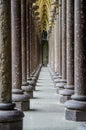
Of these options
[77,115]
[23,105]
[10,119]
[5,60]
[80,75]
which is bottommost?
[23,105]

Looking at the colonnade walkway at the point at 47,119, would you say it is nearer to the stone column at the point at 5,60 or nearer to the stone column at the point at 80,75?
the stone column at the point at 80,75

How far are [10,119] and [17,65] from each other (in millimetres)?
4444

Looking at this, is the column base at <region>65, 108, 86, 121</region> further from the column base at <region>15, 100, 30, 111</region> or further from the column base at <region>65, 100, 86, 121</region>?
the column base at <region>15, 100, 30, 111</region>

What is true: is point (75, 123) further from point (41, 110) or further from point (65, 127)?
point (41, 110)

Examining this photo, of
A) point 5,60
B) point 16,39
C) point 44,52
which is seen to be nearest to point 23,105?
point 16,39

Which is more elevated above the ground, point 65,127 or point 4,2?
point 4,2

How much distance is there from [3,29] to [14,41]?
13.8ft

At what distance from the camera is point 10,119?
830 cm

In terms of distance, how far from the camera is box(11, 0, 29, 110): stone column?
12.5 metres

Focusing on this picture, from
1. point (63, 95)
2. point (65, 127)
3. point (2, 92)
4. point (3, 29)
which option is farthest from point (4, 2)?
point (63, 95)

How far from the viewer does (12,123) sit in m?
8.31

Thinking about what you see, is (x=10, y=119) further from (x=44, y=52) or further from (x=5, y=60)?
(x=44, y=52)

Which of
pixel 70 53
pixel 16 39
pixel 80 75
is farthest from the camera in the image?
pixel 70 53

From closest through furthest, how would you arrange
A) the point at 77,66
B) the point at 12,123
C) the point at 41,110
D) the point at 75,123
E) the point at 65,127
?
the point at 12,123 → the point at 65,127 → the point at 75,123 → the point at 77,66 → the point at 41,110
